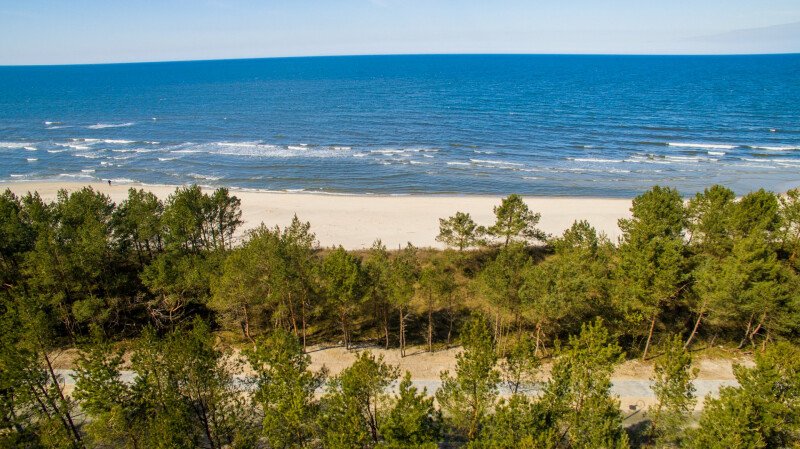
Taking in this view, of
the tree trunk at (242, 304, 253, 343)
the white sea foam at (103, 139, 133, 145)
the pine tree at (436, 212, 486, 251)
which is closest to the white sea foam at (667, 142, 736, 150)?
the pine tree at (436, 212, 486, 251)

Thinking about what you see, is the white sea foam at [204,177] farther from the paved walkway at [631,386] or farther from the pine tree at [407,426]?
the pine tree at [407,426]

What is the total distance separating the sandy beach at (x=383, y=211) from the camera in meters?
55.2

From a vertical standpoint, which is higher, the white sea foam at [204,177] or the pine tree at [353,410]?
the white sea foam at [204,177]

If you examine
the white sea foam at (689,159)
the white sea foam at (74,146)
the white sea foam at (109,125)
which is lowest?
the white sea foam at (689,159)

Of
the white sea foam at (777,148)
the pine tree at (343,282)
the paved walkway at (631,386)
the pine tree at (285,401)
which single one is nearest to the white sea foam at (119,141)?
the paved walkway at (631,386)

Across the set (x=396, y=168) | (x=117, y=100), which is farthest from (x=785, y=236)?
(x=117, y=100)

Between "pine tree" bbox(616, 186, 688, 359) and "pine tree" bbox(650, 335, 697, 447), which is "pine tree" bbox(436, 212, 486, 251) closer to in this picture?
"pine tree" bbox(616, 186, 688, 359)

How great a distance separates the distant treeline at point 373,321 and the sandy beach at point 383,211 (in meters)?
8.57

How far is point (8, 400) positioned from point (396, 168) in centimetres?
6869

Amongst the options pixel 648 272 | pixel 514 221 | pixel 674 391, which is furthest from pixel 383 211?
pixel 674 391

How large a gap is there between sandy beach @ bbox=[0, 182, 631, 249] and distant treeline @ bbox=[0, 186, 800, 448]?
8571mm

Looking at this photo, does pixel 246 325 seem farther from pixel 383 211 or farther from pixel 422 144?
pixel 422 144

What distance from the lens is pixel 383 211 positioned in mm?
63906

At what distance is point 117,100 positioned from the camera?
581 feet
